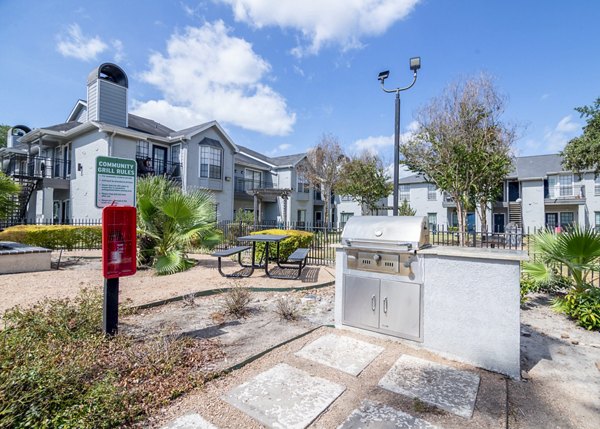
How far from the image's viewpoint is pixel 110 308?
368 centimetres

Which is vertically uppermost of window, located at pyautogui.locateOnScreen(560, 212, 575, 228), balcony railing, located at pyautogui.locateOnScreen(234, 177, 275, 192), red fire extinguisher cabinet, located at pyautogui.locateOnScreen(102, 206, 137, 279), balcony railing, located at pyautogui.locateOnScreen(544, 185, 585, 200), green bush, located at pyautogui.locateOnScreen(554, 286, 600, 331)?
balcony railing, located at pyautogui.locateOnScreen(234, 177, 275, 192)

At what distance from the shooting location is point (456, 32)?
9.63m

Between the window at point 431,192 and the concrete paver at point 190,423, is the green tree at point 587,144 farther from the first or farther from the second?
the concrete paver at point 190,423

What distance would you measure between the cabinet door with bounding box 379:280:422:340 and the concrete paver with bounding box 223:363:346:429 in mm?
1262

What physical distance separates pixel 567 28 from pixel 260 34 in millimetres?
10327

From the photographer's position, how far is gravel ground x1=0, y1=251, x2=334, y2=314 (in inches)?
229

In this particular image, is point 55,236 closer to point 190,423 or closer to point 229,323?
point 229,323

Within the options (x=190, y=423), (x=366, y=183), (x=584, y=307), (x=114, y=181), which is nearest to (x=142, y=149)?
(x=366, y=183)

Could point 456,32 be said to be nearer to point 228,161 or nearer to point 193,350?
point 193,350

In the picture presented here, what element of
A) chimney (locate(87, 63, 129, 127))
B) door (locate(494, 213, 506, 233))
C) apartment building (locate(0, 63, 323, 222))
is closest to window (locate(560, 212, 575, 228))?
door (locate(494, 213, 506, 233))

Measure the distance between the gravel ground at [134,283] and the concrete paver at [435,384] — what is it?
3.96 metres

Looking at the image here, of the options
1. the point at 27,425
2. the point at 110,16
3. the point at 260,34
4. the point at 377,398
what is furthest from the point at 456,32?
the point at 27,425

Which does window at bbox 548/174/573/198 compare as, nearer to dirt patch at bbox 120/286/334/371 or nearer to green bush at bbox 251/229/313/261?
green bush at bbox 251/229/313/261

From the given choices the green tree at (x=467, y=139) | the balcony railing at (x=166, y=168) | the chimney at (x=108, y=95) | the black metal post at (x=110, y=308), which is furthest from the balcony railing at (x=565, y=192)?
the chimney at (x=108, y=95)
